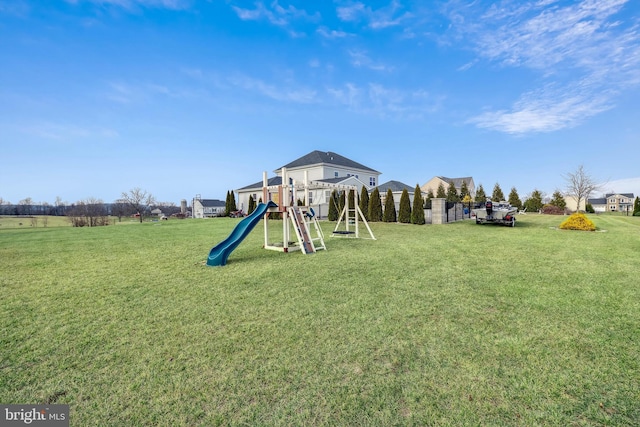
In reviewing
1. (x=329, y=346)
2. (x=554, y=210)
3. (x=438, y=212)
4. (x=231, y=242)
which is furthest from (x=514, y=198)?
(x=329, y=346)

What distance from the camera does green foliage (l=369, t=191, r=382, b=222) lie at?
816 inches

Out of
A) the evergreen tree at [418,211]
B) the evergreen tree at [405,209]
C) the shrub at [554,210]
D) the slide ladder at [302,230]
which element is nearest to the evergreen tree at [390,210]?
the evergreen tree at [405,209]

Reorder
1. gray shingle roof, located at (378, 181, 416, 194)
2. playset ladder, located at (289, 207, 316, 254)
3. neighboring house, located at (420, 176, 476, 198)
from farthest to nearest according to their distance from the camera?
neighboring house, located at (420, 176, 476, 198), gray shingle roof, located at (378, 181, 416, 194), playset ladder, located at (289, 207, 316, 254)

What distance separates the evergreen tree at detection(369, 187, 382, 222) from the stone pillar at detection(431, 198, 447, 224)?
392cm

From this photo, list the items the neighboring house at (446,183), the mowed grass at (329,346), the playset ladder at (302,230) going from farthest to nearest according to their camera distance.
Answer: the neighboring house at (446,183)
the playset ladder at (302,230)
the mowed grass at (329,346)

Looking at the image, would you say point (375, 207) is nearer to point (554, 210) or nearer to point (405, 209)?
point (405, 209)

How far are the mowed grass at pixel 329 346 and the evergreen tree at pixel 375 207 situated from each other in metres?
14.9

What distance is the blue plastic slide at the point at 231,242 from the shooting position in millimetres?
6789

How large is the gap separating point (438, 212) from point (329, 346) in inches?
672

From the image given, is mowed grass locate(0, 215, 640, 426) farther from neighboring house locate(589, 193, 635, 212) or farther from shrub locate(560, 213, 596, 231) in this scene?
neighboring house locate(589, 193, 635, 212)

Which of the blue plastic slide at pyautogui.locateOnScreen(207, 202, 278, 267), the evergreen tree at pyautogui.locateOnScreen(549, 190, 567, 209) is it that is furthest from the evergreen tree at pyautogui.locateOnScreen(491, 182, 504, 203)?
the blue plastic slide at pyautogui.locateOnScreen(207, 202, 278, 267)

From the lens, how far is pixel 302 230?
349 inches

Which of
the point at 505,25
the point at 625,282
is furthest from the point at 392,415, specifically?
the point at 505,25

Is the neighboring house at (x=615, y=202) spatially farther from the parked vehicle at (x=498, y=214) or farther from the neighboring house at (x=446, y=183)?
the parked vehicle at (x=498, y=214)
